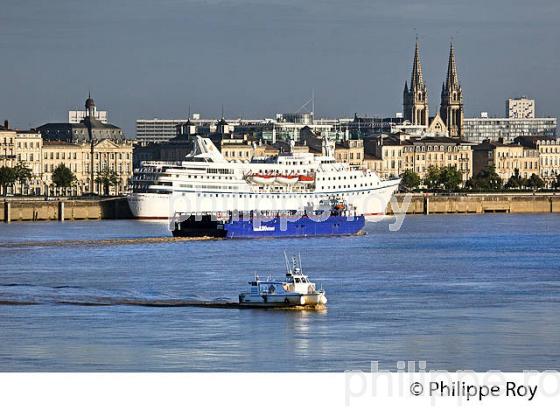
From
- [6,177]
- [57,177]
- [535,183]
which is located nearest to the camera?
[6,177]

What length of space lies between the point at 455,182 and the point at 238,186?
25.2 m

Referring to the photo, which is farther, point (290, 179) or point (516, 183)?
point (516, 183)

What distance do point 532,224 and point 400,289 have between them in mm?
32934

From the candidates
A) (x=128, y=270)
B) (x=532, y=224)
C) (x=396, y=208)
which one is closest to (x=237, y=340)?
(x=128, y=270)

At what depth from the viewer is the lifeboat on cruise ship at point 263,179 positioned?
64.3 metres

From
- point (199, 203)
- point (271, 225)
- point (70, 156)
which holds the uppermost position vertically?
point (70, 156)

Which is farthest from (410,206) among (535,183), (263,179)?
(535,183)

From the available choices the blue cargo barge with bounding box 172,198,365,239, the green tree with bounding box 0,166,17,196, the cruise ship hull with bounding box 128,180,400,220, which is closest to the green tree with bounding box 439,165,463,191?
the green tree with bounding box 0,166,17,196

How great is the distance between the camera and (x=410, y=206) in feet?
244

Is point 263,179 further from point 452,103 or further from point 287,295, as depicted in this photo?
point 452,103

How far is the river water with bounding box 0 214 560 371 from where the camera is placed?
65.4 feet

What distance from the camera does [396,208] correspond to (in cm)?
7225

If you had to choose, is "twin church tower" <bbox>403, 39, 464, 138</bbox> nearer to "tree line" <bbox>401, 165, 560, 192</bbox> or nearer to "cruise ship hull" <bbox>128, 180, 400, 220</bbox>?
"tree line" <bbox>401, 165, 560, 192</bbox>
